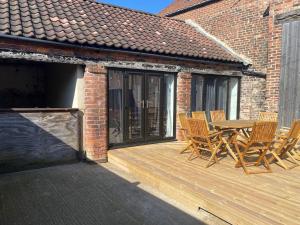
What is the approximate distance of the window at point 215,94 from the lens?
901 cm

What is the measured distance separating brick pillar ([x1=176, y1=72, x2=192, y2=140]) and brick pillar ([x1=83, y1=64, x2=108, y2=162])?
249 cm

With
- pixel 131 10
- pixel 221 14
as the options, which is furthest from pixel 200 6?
pixel 131 10

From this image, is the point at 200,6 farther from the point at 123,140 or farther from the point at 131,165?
the point at 131,165

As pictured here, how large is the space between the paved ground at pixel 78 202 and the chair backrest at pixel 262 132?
2.07m

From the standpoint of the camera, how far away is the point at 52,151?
6.70 meters

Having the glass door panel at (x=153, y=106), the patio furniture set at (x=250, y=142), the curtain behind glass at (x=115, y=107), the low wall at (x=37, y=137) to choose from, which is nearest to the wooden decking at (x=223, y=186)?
the patio furniture set at (x=250, y=142)

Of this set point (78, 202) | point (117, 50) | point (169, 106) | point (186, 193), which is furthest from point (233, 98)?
point (78, 202)

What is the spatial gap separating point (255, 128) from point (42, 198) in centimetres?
408

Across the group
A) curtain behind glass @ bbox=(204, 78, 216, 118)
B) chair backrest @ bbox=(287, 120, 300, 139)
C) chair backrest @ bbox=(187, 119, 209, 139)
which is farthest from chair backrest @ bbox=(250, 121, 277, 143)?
curtain behind glass @ bbox=(204, 78, 216, 118)

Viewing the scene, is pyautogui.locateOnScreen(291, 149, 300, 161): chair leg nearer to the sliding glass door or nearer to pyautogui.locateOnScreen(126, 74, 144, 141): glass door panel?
the sliding glass door

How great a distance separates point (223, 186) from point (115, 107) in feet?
12.5

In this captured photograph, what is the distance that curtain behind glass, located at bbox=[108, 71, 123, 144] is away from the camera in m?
7.27

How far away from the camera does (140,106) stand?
7801mm

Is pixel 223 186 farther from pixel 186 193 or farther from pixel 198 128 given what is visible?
pixel 198 128
